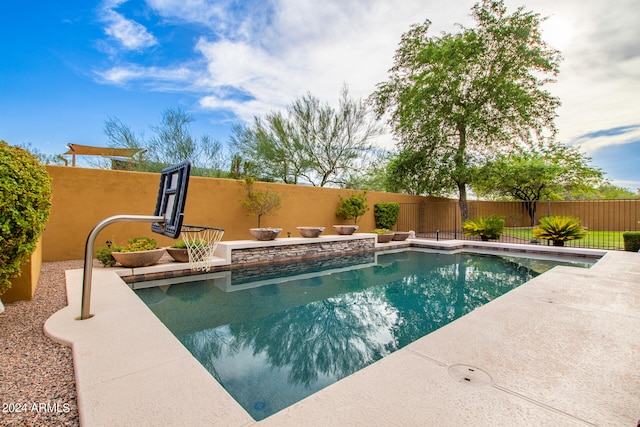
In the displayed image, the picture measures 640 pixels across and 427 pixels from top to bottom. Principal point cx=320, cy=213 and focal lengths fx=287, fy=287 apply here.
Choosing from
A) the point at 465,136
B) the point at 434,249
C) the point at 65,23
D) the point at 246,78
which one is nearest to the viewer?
the point at 65,23

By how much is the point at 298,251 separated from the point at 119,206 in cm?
423

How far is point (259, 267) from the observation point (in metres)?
6.44

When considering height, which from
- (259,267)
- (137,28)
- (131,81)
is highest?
(137,28)

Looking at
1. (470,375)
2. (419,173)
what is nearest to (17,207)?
(470,375)

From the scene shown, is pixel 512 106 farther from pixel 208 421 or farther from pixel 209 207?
pixel 208 421

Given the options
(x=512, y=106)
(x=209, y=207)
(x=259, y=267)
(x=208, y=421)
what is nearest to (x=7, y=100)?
(x=209, y=207)

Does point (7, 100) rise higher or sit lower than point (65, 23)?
lower

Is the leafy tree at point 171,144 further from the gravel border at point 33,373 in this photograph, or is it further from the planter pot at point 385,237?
the gravel border at point 33,373

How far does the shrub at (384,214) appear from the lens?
12.0 meters

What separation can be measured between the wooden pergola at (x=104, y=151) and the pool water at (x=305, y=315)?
594cm

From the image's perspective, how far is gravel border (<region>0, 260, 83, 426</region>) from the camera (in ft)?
4.80

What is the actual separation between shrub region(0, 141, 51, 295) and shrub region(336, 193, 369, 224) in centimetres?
868

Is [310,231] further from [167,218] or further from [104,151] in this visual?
[104,151]

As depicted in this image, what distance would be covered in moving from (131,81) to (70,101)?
6.76 feet
